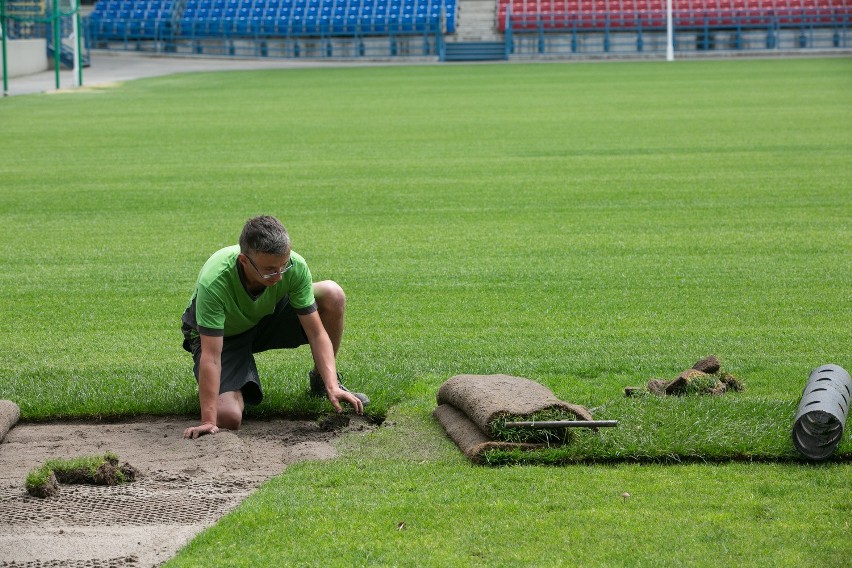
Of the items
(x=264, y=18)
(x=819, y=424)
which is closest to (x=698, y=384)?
(x=819, y=424)

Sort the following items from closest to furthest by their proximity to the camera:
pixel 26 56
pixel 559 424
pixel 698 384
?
1. pixel 559 424
2. pixel 698 384
3. pixel 26 56

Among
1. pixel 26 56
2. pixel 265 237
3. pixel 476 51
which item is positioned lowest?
pixel 265 237

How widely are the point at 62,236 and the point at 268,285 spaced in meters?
6.41

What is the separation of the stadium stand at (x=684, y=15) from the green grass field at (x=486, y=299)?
26.7 metres

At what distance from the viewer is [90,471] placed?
533 centimetres

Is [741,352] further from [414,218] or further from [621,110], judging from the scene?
[621,110]

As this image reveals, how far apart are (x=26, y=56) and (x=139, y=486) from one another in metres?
36.5

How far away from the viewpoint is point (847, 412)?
18.6 ft

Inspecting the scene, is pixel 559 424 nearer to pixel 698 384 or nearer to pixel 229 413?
pixel 698 384

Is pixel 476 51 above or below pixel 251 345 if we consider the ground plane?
above

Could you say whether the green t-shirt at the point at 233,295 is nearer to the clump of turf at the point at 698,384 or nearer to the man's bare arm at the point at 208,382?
the man's bare arm at the point at 208,382

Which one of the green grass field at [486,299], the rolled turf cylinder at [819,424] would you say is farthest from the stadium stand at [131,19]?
the rolled turf cylinder at [819,424]

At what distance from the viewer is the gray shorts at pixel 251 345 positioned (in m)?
6.32

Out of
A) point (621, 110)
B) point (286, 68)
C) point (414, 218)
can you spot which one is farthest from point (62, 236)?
point (286, 68)
